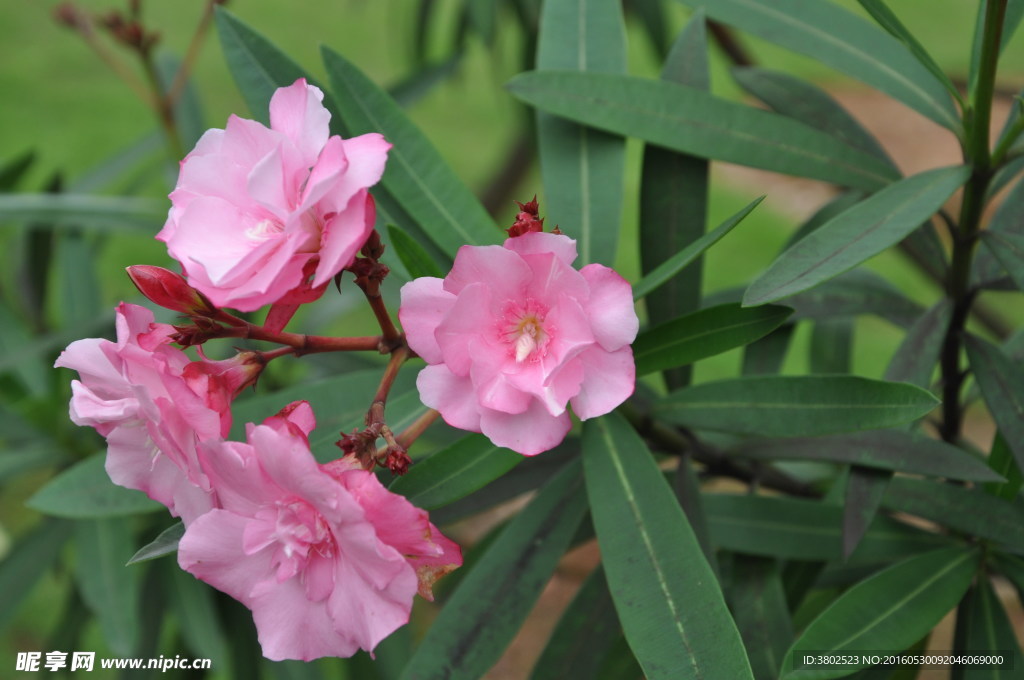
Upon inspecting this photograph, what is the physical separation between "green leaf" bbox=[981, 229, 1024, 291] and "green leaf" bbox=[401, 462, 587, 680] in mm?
414

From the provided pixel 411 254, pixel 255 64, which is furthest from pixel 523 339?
pixel 255 64

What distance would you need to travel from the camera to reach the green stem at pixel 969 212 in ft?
2.52

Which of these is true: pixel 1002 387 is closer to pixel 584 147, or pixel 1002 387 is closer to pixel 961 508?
pixel 961 508

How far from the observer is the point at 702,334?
75cm

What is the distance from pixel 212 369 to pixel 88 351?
76 millimetres

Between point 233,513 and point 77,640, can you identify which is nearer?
point 233,513

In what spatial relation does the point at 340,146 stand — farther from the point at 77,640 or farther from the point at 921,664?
the point at 77,640

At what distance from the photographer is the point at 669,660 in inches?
25.9

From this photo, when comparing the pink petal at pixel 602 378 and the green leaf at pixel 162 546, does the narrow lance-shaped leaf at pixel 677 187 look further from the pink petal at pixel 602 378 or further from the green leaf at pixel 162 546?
the green leaf at pixel 162 546

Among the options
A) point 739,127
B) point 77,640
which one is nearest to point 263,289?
point 739,127

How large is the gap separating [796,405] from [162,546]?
19.2 inches

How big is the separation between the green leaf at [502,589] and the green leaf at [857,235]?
1.03ft

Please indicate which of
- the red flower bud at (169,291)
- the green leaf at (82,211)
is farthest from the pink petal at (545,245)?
the green leaf at (82,211)

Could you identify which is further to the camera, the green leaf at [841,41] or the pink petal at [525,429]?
the green leaf at [841,41]
